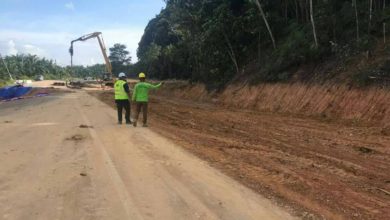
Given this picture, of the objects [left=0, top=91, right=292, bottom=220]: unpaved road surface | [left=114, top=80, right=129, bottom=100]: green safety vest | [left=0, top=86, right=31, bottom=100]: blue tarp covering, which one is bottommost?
[left=0, top=86, right=31, bottom=100]: blue tarp covering

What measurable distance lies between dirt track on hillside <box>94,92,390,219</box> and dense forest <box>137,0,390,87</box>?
23.7ft

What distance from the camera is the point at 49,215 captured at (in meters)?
6.84

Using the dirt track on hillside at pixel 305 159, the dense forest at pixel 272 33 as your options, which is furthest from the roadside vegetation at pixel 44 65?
the dirt track on hillside at pixel 305 159

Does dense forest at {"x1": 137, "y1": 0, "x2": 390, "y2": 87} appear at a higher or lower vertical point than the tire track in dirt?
higher

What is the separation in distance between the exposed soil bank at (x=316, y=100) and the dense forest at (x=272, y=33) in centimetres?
120

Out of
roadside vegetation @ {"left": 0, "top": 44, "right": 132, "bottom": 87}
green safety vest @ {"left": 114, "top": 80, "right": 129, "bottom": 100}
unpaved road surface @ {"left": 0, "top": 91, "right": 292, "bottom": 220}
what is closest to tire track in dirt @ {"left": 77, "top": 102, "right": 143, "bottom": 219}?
unpaved road surface @ {"left": 0, "top": 91, "right": 292, "bottom": 220}

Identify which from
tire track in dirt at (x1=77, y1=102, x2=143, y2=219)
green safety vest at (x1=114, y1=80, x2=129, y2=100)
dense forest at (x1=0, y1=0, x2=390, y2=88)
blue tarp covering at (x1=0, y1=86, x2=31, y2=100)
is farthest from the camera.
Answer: blue tarp covering at (x1=0, y1=86, x2=31, y2=100)

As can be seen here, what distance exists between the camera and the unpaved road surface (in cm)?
709

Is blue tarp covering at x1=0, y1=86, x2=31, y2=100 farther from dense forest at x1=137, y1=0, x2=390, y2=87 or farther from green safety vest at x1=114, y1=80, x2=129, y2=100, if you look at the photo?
green safety vest at x1=114, y1=80, x2=129, y2=100

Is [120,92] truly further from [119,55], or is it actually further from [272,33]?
[119,55]

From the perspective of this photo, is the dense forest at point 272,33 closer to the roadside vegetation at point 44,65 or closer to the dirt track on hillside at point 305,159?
the dirt track on hillside at point 305,159

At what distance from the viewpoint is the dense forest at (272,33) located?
25.0 meters

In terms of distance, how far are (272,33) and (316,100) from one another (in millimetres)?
12632

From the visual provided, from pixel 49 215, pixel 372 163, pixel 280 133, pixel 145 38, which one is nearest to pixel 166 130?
pixel 280 133
